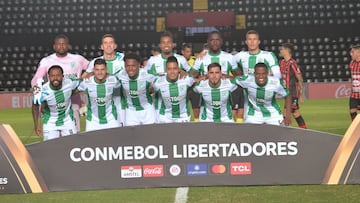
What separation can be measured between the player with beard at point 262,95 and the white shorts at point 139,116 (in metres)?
1.15

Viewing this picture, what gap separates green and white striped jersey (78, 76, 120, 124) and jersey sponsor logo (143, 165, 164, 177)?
2822 millimetres

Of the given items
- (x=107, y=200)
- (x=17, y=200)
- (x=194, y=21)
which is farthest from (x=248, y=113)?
(x=194, y=21)

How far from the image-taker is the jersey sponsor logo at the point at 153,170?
5102 mm

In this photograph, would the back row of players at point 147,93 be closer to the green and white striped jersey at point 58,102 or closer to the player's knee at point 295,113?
the green and white striped jersey at point 58,102

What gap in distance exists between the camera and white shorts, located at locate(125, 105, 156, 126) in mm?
8195

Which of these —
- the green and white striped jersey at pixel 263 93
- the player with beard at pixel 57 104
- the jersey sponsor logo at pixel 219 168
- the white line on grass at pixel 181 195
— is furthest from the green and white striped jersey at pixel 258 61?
the jersey sponsor logo at pixel 219 168

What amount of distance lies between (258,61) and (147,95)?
1.53 metres

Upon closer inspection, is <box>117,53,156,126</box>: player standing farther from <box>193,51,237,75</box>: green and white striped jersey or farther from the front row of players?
<box>193,51,237,75</box>: green and white striped jersey

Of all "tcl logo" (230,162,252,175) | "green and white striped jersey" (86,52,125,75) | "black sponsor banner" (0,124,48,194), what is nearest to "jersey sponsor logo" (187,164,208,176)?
"tcl logo" (230,162,252,175)

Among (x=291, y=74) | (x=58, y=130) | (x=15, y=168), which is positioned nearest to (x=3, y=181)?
(x=15, y=168)

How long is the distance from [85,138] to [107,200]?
1.18 meters

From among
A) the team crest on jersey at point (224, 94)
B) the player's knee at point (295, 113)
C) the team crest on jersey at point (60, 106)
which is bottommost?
the player's knee at point (295, 113)

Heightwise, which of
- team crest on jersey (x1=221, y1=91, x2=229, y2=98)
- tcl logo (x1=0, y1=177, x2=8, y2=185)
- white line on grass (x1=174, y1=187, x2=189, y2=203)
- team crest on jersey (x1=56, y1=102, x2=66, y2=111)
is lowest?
white line on grass (x1=174, y1=187, x2=189, y2=203)

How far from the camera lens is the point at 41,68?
28.7 feet
